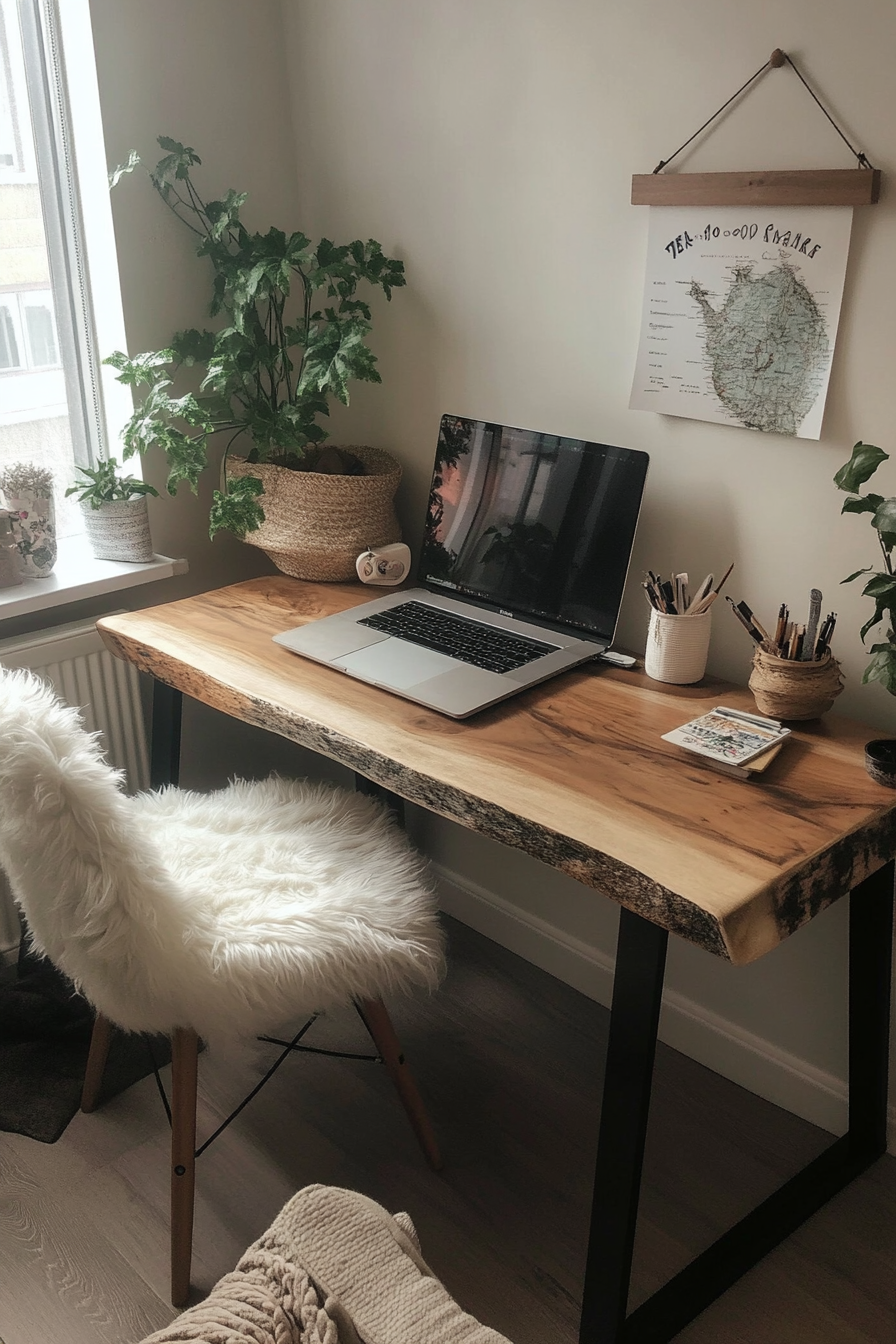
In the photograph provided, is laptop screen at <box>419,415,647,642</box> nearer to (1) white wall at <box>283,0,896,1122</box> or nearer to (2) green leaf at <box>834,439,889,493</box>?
(1) white wall at <box>283,0,896,1122</box>

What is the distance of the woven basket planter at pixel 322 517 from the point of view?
1.94m

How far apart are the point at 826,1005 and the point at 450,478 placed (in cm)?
104

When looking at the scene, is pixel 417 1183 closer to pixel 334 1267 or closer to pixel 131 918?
pixel 131 918

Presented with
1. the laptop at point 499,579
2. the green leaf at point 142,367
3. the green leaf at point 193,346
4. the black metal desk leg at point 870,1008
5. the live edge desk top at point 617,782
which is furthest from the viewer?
the green leaf at point 193,346

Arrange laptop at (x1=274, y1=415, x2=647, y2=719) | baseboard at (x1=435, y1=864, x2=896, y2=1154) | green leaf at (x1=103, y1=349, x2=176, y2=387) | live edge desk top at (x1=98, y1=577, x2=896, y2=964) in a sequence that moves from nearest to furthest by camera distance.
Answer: live edge desk top at (x1=98, y1=577, x2=896, y2=964), laptop at (x1=274, y1=415, x2=647, y2=719), baseboard at (x1=435, y1=864, x2=896, y2=1154), green leaf at (x1=103, y1=349, x2=176, y2=387)

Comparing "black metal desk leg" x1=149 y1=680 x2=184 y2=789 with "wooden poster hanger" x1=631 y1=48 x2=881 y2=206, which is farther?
"black metal desk leg" x1=149 y1=680 x2=184 y2=789

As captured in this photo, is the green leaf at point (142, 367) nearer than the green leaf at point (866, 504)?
No

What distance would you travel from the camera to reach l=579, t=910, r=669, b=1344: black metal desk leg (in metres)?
1.22

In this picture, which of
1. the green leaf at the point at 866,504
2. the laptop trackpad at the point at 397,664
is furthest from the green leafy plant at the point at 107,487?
the green leaf at the point at 866,504

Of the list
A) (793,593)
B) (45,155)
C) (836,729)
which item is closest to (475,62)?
(45,155)

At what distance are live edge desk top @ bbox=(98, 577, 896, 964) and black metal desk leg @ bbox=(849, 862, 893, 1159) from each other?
243 millimetres

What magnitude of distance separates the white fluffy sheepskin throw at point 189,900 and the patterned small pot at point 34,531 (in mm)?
563

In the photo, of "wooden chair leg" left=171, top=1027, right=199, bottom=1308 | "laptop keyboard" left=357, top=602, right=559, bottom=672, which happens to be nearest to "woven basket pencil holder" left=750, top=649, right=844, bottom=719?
"laptop keyboard" left=357, top=602, right=559, bottom=672

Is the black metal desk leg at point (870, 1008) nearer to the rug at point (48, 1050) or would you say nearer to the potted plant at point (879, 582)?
the potted plant at point (879, 582)
